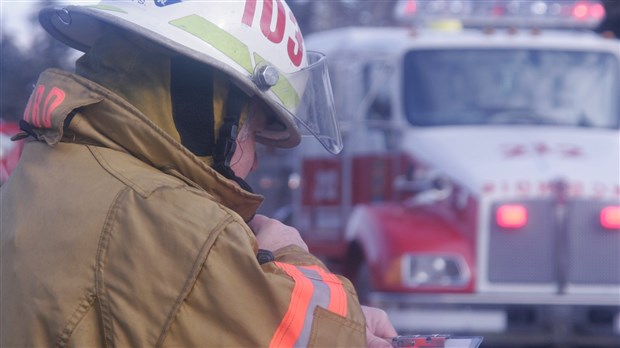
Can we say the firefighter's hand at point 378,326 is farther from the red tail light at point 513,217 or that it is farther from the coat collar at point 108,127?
the red tail light at point 513,217

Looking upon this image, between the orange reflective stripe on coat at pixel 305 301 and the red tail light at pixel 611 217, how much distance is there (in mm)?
4585

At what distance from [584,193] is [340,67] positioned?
302cm

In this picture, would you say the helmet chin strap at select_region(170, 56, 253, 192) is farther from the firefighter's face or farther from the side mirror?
the side mirror

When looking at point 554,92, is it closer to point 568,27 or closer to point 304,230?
point 568,27

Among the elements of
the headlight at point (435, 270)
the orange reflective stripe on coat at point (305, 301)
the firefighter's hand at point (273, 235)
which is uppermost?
the firefighter's hand at point (273, 235)

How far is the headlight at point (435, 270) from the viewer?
609 centimetres

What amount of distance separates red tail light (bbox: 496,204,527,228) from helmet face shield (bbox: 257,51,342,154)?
3.77m

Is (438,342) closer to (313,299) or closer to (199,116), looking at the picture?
(313,299)

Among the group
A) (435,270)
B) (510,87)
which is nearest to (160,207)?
(435,270)

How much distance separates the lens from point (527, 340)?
19.9 feet

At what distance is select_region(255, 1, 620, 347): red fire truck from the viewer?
20.2 ft

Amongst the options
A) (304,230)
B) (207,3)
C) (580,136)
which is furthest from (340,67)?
(207,3)

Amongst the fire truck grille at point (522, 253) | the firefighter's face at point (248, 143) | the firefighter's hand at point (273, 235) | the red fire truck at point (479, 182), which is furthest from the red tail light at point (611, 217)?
the firefighter's hand at point (273, 235)

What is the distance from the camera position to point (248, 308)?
170 centimetres
